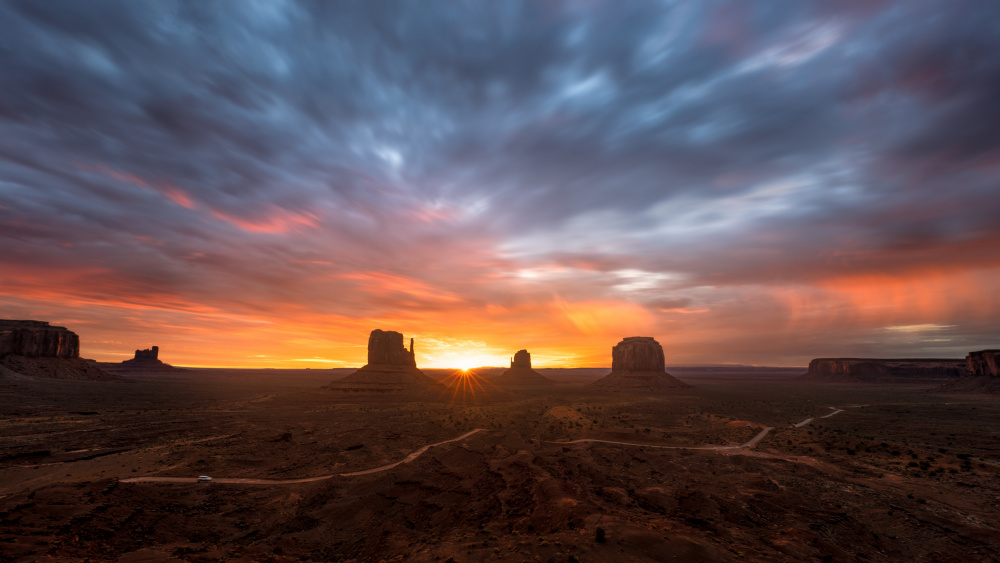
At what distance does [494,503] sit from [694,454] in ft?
66.0

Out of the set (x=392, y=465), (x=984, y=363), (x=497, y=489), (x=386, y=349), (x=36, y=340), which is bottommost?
(x=392, y=465)

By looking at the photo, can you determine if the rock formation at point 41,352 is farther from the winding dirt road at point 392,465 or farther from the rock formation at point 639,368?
the rock formation at point 639,368

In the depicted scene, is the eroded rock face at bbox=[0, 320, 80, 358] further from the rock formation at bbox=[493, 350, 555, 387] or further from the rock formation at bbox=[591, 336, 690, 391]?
the rock formation at bbox=[591, 336, 690, 391]

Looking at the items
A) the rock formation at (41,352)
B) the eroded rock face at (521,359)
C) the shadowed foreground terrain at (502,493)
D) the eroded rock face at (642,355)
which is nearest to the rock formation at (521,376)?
the eroded rock face at (521,359)

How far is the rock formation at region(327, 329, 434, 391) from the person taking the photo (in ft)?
300

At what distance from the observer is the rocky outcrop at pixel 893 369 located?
6176 inches

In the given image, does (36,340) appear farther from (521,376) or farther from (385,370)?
(521,376)

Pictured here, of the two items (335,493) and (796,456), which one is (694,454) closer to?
(796,456)

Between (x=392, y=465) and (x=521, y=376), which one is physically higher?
(x=392, y=465)

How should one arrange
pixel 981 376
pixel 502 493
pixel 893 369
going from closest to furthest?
pixel 502 493
pixel 981 376
pixel 893 369

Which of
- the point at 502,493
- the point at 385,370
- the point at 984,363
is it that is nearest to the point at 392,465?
the point at 502,493

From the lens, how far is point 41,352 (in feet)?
357

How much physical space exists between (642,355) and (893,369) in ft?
438

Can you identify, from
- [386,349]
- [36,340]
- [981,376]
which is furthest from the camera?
[386,349]
